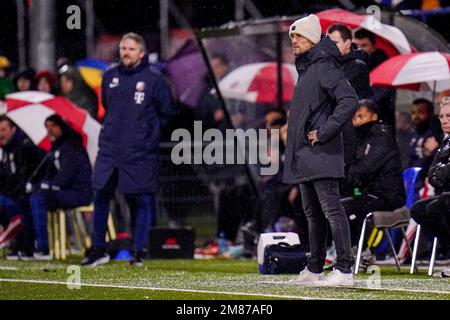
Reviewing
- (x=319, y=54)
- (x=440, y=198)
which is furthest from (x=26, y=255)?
(x=319, y=54)

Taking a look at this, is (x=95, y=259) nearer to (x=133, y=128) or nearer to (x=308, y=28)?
(x=133, y=128)

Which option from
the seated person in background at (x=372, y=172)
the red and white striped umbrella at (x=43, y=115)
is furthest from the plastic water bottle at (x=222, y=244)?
the seated person in background at (x=372, y=172)

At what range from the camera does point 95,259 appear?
12.9 m

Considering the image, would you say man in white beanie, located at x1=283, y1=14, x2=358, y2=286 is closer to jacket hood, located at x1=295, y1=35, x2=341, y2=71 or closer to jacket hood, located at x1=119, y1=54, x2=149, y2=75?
jacket hood, located at x1=295, y1=35, x2=341, y2=71

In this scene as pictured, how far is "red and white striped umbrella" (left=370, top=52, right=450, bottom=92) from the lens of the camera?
13.3 meters

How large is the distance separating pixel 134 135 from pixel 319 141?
370cm

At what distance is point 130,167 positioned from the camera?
41.9 feet

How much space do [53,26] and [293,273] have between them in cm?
802

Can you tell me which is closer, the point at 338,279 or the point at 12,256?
the point at 338,279

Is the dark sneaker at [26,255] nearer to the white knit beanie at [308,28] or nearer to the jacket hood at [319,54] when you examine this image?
the jacket hood at [319,54]

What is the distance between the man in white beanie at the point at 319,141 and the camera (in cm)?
941

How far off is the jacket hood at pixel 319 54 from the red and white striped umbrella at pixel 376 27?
4.02 metres
